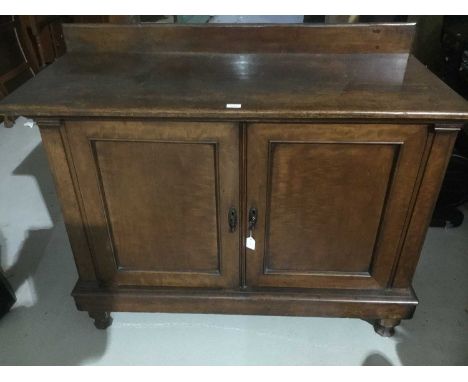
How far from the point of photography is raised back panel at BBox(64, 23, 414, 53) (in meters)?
1.12

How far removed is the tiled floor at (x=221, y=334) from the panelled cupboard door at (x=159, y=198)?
20 centimetres

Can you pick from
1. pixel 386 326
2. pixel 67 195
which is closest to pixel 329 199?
pixel 386 326

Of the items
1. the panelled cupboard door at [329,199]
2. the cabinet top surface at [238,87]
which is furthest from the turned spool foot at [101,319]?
the cabinet top surface at [238,87]

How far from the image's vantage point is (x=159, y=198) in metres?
1.01

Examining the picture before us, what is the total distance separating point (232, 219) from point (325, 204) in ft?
0.77

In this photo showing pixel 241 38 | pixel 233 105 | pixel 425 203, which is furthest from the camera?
pixel 241 38

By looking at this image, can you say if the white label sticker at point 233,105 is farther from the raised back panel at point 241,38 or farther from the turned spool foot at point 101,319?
the turned spool foot at point 101,319

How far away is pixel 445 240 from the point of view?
1.62 m

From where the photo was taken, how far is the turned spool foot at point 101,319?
4.03ft

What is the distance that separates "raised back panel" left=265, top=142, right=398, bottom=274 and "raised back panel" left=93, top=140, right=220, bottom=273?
16 centimetres

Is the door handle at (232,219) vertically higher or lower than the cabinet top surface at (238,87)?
lower

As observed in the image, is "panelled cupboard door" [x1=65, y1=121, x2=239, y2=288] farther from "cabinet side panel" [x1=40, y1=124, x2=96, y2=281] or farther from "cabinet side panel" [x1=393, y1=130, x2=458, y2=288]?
"cabinet side panel" [x1=393, y1=130, x2=458, y2=288]

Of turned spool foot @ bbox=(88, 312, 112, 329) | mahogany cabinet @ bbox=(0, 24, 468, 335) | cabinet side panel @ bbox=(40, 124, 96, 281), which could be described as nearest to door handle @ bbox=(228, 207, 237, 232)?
mahogany cabinet @ bbox=(0, 24, 468, 335)

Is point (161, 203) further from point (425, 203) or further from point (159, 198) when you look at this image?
point (425, 203)
